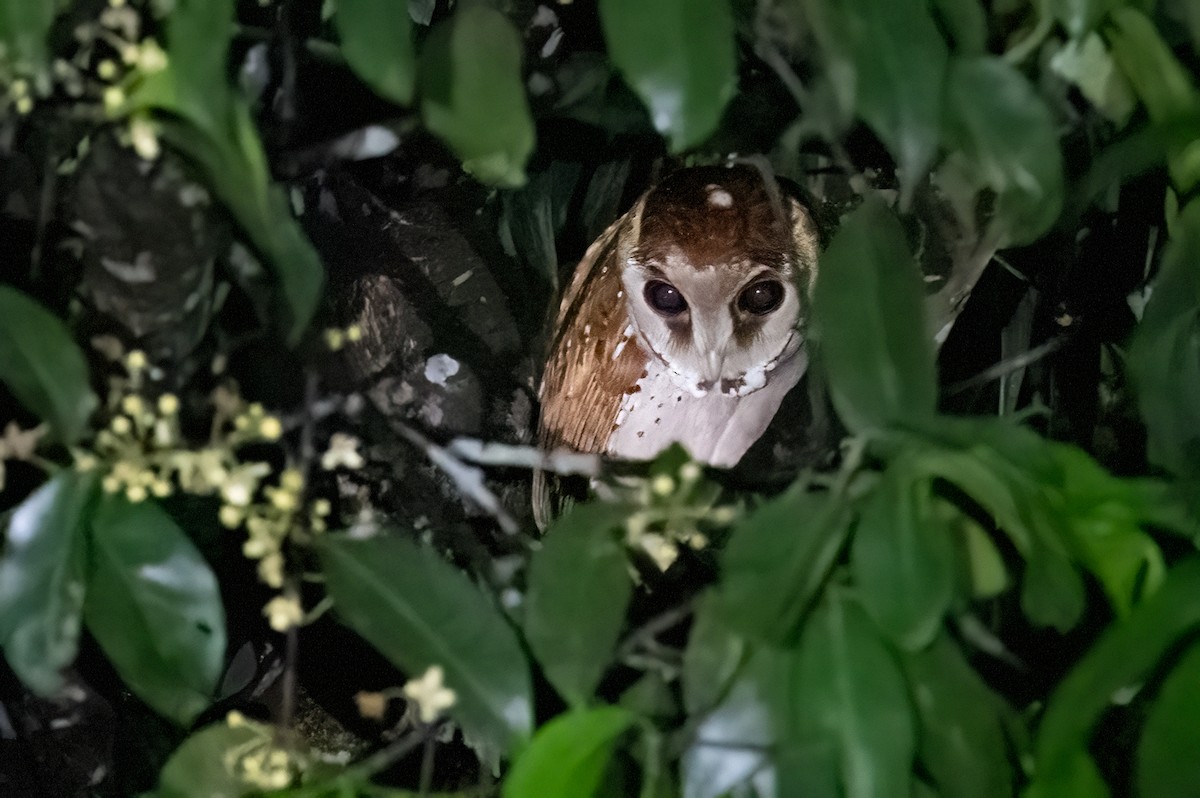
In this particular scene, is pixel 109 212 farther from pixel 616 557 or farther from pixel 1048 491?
pixel 1048 491

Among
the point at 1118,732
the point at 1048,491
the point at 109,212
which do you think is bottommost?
the point at 1118,732

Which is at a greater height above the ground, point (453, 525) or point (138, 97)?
point (138, 97)

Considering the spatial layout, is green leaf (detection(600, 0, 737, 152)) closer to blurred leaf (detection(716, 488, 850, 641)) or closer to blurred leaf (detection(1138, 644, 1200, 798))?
blurred leaf (detection(716, 488, 850, 641))

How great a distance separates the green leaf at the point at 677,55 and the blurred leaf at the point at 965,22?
0.32 ft

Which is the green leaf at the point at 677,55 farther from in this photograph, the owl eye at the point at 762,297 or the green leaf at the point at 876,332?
the owl eye at the point at 762,297

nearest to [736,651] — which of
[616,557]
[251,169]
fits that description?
[616,557]

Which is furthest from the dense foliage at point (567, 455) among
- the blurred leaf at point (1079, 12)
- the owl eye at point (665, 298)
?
the owl eye at point (665, 298)

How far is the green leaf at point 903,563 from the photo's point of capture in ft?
1.14

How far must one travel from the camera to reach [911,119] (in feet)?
1.16

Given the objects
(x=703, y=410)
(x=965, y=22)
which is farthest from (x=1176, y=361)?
(x=703, y=410)

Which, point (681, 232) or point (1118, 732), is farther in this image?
point (681, 232)

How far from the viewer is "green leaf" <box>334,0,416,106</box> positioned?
1.16 ft

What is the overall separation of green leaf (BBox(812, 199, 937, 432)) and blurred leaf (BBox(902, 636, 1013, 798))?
0.34 ft

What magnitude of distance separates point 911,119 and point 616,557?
23 cm
